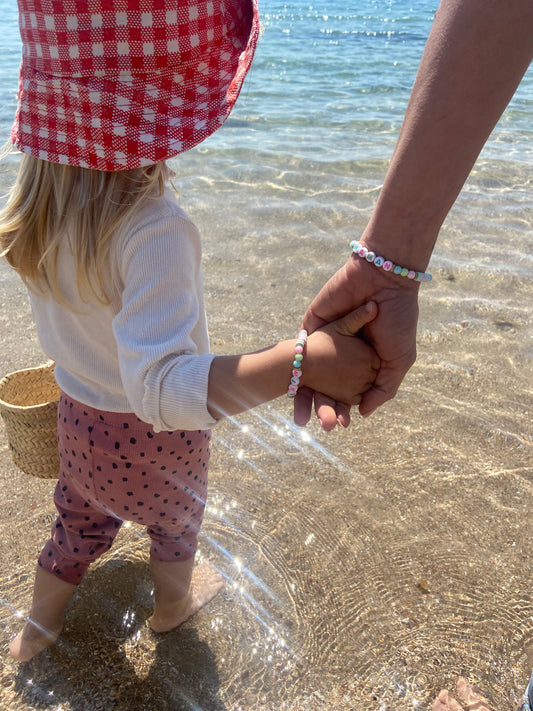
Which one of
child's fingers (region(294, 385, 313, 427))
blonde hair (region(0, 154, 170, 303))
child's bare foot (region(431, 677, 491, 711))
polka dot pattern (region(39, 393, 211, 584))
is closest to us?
blonde hair (region(0, 154, 170, 303))

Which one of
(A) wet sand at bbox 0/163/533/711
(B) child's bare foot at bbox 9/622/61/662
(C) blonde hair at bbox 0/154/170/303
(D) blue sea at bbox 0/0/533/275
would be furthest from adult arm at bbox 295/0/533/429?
(D) blue sea at bbox 0/0/533/275

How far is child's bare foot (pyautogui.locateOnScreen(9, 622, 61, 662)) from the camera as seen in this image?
6.32 ft

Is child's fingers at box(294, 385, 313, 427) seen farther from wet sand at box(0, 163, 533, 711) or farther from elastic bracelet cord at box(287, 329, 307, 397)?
wet sand at box(0, 163, 533, 711)

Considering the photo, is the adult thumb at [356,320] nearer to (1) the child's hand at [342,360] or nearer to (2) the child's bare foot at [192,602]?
(1) the child's hand at [342,360]

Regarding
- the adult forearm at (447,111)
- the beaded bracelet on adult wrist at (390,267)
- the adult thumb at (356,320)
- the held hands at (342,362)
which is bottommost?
the held hands at (342,362)

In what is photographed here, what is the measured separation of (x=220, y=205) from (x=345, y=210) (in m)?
1.07

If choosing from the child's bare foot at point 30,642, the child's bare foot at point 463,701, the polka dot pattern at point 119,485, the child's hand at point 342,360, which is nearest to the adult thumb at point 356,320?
the child's hand at point 342,360

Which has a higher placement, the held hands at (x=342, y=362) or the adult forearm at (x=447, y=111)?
the adult forearm at (x=447, y=111)

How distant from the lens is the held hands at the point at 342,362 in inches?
57.7

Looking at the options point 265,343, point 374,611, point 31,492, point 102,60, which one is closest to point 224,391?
point 102,60

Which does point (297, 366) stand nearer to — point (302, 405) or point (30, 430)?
point (302, 405)

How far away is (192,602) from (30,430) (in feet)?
2.64

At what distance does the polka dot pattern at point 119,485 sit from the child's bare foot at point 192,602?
190mm

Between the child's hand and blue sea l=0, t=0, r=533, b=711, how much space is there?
3.02 ft
